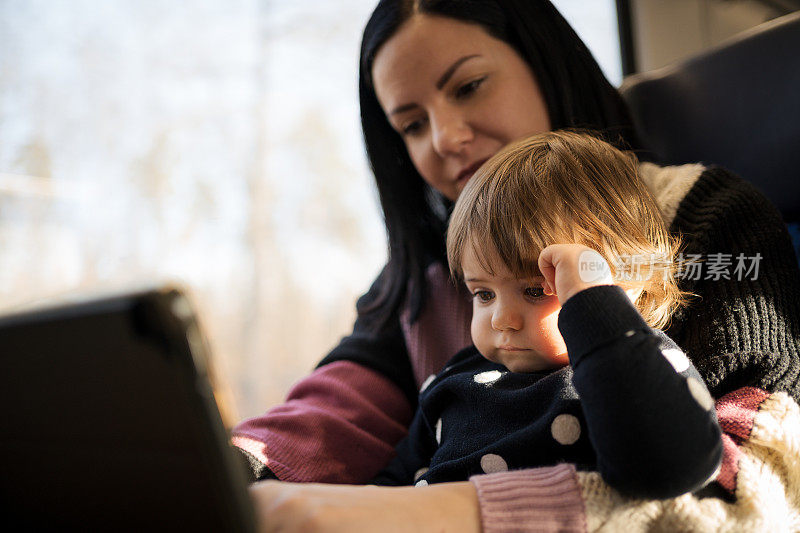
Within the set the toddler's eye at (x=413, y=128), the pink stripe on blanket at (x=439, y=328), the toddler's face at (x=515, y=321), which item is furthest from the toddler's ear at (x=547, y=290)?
the toddler's eye at (x=413, y=128)

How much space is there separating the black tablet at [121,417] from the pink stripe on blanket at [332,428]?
0.34 metres

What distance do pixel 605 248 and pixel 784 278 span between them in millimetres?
232

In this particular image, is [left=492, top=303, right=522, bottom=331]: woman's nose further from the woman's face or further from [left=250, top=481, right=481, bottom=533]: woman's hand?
the woman's face

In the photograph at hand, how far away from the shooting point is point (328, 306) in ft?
5.33

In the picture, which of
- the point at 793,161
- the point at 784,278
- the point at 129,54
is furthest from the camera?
the point at 129,54

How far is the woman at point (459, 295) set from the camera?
46cm

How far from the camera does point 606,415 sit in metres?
0.44

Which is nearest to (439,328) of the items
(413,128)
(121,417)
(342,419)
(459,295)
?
(459,295)

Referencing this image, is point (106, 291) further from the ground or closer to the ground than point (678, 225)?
further from the ground

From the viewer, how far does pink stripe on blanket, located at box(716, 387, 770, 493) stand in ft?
1.58

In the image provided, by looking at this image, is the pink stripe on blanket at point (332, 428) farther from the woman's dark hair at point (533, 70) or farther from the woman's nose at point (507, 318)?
the woman's nose at point (507, 318)

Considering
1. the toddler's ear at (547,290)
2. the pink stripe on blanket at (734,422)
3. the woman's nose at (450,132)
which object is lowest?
the pink stripe on blanket at (734,422)

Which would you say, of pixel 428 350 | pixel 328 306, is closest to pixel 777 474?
pixel 428 350

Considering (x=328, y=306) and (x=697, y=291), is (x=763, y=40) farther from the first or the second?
(x=328, y=306)
